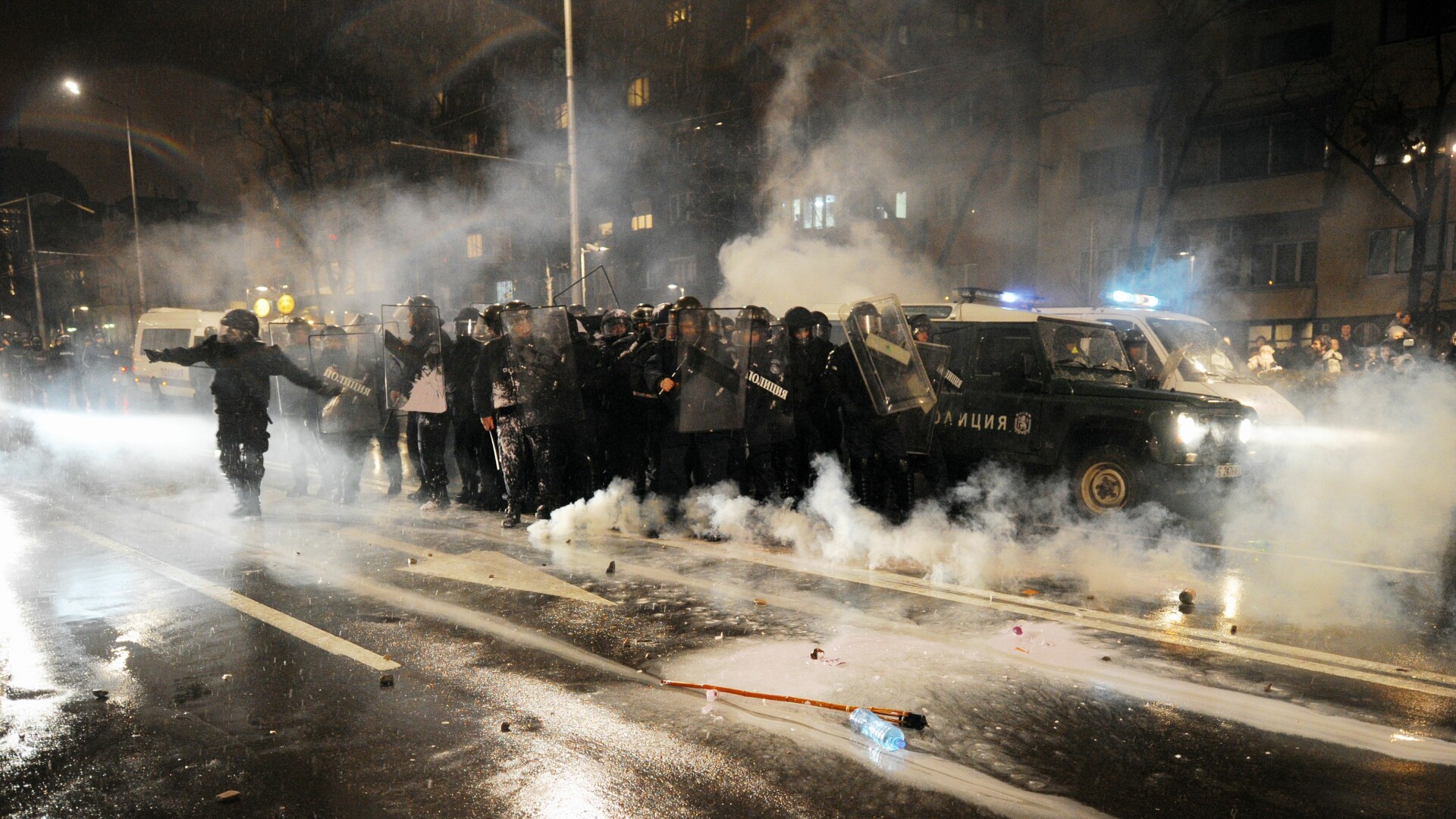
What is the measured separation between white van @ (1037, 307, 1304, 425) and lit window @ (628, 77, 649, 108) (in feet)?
95.1

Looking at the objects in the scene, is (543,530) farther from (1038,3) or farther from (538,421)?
(1038,3)

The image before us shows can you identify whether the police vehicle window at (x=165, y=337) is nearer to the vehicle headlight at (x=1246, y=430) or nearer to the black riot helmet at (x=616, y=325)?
the black riot helmet at (x=616, y=325)

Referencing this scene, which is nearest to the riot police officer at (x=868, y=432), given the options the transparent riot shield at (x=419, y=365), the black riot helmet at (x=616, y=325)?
the black riot helmet at (x=616, y=325)

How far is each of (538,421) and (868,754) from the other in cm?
508

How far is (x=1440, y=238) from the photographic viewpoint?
2162cm

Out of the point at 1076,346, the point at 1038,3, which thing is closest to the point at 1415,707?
the point at 1076,346

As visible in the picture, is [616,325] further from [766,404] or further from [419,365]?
[766,404]

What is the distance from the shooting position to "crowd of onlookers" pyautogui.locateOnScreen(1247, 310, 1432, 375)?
11.7m

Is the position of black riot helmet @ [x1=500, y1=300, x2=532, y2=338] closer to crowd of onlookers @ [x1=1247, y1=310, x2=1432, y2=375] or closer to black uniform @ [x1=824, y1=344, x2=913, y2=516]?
black uniform @ [x1=824, y1=344, x2=913, y2=516]

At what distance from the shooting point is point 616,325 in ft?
32.3

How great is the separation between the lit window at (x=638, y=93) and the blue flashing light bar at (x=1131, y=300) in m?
28.5

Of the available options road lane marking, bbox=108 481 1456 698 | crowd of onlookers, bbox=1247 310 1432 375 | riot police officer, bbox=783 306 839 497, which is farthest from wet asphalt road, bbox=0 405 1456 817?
crowd of onlookers, bbox=1247 310 1432 375

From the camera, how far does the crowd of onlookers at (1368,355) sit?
11.7 meters

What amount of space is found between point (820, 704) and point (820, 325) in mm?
5340
